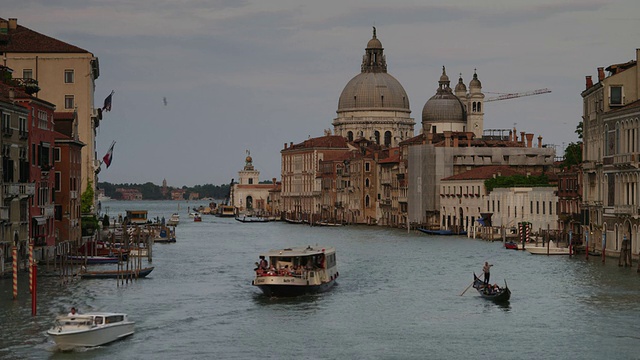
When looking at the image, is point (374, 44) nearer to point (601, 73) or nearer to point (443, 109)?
point (443, 109)

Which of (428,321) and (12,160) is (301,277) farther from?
(12,160)

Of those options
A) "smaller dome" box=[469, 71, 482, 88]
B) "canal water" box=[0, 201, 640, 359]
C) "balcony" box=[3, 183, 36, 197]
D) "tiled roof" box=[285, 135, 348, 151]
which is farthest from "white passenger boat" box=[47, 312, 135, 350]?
"smaller dome" box=[469, 71, 482, 88]

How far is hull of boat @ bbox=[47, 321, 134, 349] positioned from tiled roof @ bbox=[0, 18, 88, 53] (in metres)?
36.3

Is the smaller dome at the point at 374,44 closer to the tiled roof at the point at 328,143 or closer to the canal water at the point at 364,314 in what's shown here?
the tiled roof at the point at 328,143

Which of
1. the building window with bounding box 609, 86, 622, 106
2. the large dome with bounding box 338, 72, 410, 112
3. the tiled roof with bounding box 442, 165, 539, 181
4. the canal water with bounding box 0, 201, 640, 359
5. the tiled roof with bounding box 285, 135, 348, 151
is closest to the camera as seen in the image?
the canal water with bounding box 0, 201, 640, 359

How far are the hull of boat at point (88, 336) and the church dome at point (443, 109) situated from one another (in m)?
103

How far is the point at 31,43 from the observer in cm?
6462

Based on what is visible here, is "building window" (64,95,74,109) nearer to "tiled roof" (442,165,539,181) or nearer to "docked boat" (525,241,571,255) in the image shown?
"docked boat" (525,241,571,255)

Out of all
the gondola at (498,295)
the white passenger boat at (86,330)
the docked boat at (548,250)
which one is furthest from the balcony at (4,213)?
the docked boat at (548,250)

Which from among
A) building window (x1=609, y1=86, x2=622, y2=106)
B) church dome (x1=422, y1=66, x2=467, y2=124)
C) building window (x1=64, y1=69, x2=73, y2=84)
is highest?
church dome (x1=422, y1=66, x2=467, y2=124)

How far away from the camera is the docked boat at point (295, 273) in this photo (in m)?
38.0

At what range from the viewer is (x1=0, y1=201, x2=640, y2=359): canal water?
2867 centimetres

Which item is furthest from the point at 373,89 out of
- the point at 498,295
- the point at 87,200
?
the point at 498,295

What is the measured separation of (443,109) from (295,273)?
94.1 metres
